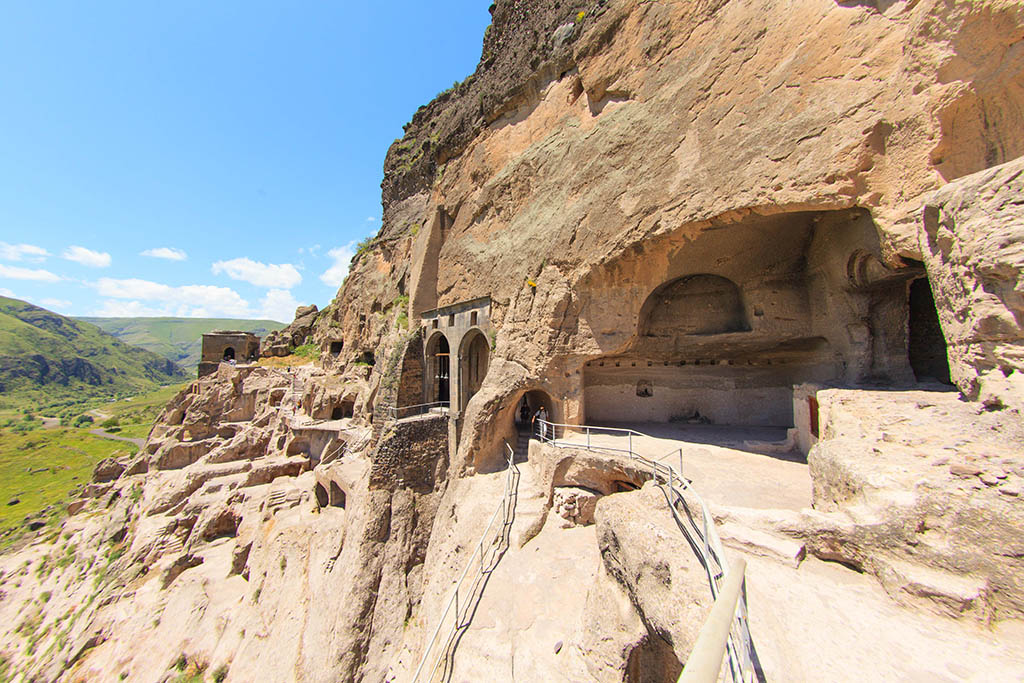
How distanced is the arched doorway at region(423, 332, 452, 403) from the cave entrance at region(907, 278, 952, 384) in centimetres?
1344

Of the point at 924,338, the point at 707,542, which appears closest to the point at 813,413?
the point at 924,338

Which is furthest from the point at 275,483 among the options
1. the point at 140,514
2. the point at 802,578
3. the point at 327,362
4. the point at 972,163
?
the point at 972,163

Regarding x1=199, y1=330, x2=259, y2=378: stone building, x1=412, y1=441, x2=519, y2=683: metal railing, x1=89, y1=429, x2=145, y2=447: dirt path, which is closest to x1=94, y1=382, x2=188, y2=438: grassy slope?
x1=89, y1=429, x2=145, y2=447: dirt path

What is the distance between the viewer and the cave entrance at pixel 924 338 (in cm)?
801

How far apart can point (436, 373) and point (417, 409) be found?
1.75m

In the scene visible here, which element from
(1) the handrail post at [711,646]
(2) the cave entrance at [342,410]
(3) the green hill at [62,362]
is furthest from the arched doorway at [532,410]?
(3) the green hill at [62,362]

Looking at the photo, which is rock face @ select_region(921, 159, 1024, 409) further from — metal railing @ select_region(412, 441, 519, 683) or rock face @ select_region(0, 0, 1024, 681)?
metal railing @ select_region(412, 441, 519, 683)

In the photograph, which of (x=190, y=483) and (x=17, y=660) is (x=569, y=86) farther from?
(x=17, y=660)

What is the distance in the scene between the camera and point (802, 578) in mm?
3801

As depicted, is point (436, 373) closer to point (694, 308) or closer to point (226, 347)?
point (694, 308)

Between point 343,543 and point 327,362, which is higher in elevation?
point 327,362

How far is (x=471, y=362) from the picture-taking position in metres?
15.1

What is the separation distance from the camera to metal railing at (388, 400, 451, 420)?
48.4 feet

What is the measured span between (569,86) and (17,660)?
27.8 metres
